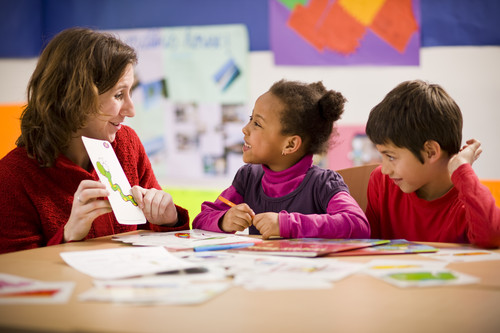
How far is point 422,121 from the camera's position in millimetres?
1327

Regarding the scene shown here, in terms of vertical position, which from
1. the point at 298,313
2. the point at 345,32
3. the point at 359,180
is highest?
the point at 345,32

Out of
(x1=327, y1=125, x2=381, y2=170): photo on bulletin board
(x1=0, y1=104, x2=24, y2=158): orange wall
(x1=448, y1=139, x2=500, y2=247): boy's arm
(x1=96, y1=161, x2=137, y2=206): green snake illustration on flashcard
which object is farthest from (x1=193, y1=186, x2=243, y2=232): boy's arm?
(x1=0, y1=104, x2=24, y2=158): orange wall

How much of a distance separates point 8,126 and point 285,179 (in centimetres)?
183

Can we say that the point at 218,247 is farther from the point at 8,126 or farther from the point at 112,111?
the point at 8,126

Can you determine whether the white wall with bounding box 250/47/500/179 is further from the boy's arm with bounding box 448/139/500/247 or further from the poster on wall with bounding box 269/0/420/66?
the boy's arm with bounding box 448/139/500/247

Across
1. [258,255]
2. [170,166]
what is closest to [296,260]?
[258,255]

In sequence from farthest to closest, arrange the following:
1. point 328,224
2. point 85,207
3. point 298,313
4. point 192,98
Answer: point 192,98
point 328,224
point 85,207
point 298,313

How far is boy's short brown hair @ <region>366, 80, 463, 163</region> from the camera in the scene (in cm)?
133

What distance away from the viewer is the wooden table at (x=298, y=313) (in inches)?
23.1

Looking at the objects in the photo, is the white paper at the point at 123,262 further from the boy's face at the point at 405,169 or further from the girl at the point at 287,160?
the boy's face at the point at 405,169

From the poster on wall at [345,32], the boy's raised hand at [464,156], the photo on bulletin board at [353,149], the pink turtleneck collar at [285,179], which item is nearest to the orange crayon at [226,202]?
the pink turtleneck collar at [285,179]

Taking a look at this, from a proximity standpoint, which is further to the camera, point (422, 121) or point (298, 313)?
point (422, 121)

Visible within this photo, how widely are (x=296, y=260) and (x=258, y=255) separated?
0.08 m

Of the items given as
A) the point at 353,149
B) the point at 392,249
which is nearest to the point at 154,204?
the point at 392,249
